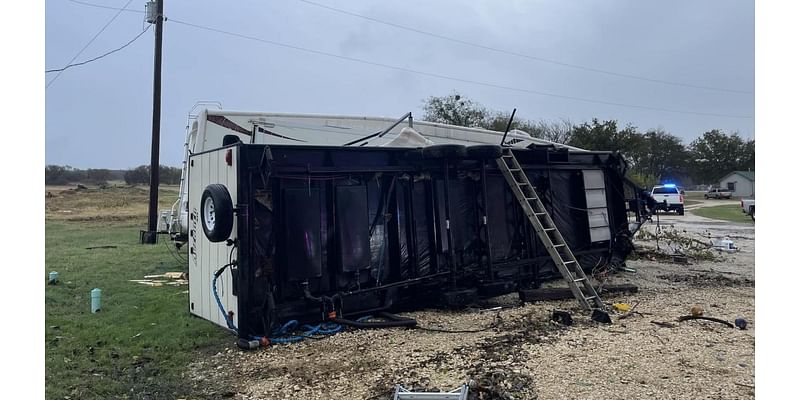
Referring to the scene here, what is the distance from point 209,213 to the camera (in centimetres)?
674

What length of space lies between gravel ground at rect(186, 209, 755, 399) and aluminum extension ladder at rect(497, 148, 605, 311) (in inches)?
12.8

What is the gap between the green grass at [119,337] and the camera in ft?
17.7

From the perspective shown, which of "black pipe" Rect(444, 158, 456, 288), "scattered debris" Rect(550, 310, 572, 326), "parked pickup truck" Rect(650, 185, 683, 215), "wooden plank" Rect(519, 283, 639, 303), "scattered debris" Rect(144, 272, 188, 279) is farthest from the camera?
"parked pickup truck" Rect(650, 185, 683, 215)

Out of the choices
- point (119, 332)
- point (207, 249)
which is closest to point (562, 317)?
point (207, 249)

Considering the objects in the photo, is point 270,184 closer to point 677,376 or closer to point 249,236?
point 249,236

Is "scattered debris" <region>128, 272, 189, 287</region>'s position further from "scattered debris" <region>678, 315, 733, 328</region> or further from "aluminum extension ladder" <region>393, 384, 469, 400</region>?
"scattered debris" <region>678, 315, 733, 328</region>

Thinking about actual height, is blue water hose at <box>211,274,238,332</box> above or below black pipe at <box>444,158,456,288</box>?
below

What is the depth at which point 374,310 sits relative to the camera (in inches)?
301

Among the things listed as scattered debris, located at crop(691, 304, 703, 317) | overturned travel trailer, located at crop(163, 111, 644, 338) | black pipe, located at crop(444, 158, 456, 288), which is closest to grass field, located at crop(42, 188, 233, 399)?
Result: overturned travel trailer, located at crop(163, 111, 644, 338)

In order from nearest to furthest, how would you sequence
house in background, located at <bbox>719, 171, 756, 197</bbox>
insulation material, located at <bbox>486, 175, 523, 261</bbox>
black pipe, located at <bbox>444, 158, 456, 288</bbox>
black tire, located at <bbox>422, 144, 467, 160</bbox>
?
black tire, located at <bbox>422, 144, 467, 160</bbox>, black pipe, located at <bbox>444, 158, 456, 288</bbox>, insulation material, located at <bbox>486, 175, 523, 261</bbox>, house in background, located at <bbox>719, 171, 756, 197</bbox>

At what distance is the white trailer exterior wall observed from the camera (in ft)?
22.4

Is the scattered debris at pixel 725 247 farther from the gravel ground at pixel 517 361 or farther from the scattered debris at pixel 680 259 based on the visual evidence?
the gravel ground at pixel 517 361

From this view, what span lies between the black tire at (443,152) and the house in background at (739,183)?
59.1m

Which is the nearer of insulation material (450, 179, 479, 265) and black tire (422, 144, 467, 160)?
black tire (422, 144, 467, 160)
